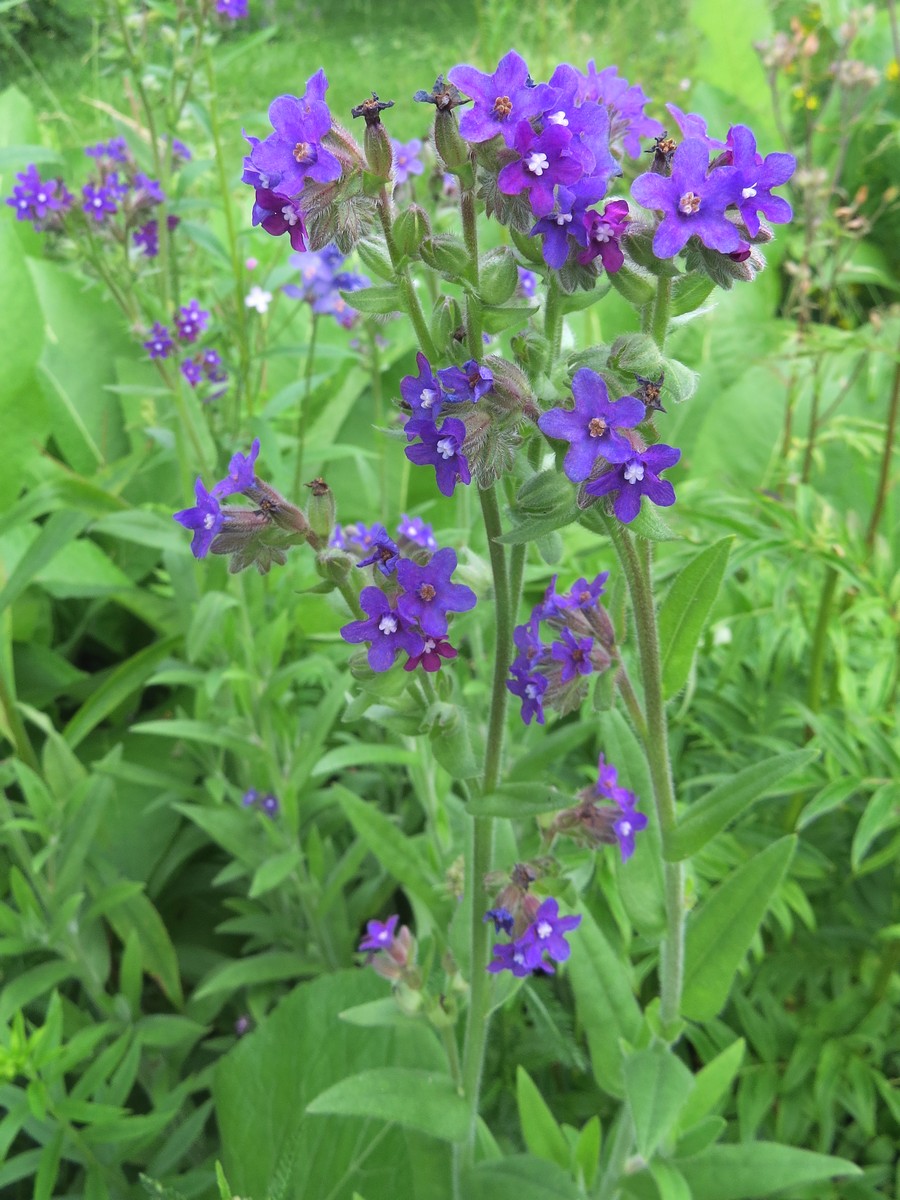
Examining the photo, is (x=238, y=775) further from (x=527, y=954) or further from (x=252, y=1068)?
(x=527, y=954)

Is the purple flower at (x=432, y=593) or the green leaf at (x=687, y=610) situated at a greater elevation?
the purple flower at (x=432, y=593)

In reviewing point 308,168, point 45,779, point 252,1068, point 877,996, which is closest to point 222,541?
point 308,168

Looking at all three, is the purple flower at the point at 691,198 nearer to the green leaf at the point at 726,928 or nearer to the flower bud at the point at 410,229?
the flower bud at the point at 410,229

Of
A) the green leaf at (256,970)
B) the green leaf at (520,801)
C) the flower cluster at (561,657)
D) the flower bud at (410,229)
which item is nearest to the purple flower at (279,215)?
the flower bud at (410,229)

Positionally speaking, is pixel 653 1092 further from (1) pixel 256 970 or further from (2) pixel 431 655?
(1) pixel 256 970

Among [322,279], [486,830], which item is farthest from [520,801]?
[322,279]

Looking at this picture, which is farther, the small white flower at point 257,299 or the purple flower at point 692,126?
the small white flower at point 257,299
